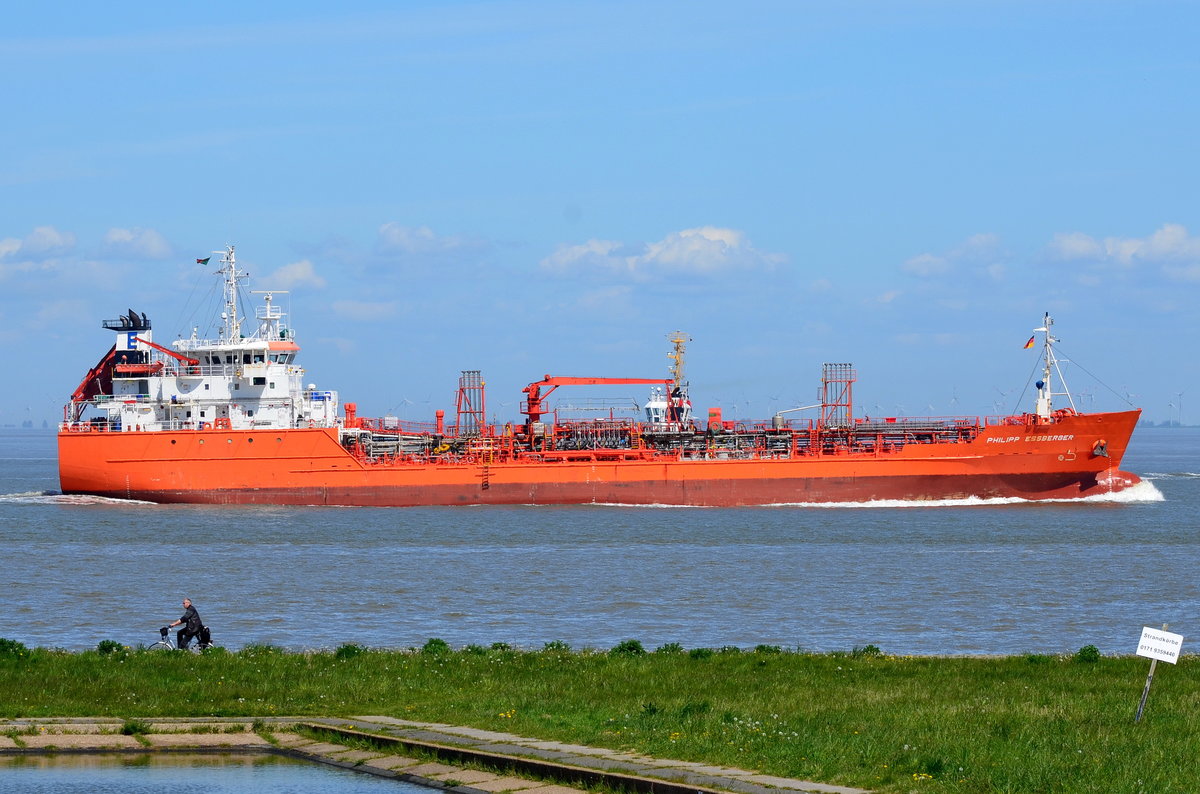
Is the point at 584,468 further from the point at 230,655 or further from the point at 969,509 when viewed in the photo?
the point at 230,655

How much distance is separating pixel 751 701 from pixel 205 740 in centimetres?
522

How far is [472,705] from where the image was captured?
14211mm

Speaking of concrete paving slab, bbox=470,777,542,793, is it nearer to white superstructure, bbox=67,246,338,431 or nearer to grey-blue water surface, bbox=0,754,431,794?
grey-blue water surface, bbox=0,754,431,794

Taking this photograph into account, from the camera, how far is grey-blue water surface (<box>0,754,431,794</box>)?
10.8 m

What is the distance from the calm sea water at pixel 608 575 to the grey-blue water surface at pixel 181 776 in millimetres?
10208

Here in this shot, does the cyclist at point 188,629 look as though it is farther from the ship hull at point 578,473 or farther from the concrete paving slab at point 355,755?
the ship hull at point 578,473

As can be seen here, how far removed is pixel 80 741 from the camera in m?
12.2

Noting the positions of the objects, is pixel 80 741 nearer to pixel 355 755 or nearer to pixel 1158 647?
pixel 355 755

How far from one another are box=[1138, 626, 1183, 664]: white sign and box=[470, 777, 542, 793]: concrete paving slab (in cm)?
545

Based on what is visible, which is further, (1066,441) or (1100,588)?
(1066,441)

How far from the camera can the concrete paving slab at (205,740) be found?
12273 mm

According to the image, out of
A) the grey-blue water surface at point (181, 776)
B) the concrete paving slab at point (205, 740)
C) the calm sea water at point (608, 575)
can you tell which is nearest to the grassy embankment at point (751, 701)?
the concrete paving slab at point (205, 740)

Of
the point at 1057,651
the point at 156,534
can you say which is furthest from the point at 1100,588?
the point at 156,534

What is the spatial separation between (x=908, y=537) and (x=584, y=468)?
46.7ft
